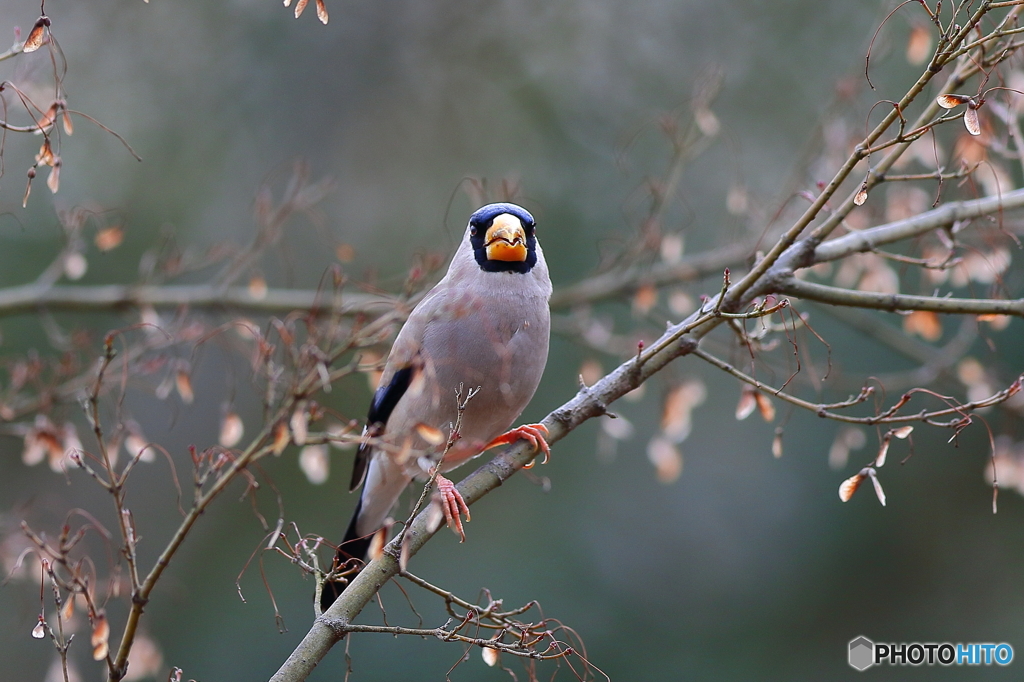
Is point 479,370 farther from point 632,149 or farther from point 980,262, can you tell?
point 632,149

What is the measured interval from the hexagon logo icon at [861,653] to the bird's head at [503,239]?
3440 mm

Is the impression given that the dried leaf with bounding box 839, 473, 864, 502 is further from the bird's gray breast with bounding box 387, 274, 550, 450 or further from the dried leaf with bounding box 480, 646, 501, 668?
the bird's gray breast with bounding box 387, 274, 550, 450

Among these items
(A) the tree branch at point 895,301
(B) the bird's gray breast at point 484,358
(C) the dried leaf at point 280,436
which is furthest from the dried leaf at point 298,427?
(A) the tree branch at point 895,301

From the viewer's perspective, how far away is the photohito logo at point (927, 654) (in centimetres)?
474

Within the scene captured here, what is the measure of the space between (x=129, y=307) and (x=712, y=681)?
158 inches

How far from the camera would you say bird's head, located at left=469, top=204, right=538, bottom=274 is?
2.74m

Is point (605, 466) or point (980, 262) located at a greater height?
point (605, 466)

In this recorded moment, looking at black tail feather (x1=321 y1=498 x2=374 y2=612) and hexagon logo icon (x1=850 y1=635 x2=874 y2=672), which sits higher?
hexagon logo icon (x1=850 y1=635 x2=874 y2=672)

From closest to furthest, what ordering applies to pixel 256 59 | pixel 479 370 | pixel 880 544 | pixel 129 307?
1. pixel 479 370
2. pixel 129 307
3. pixel 880 544
4. pixel 256 59

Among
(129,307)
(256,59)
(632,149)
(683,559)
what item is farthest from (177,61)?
(683,559)

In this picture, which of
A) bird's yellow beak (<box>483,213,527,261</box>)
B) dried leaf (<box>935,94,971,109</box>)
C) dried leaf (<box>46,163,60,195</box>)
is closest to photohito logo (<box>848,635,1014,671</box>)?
bird's yellow beak (<box>483,213,527,261</box>)

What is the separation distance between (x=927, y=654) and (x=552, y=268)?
10.3 feet

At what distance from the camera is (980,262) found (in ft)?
10.6

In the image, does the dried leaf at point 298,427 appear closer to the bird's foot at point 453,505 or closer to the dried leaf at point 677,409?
the bird's foot at point 453,505
